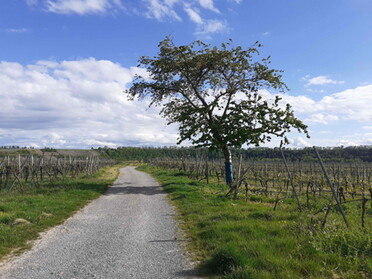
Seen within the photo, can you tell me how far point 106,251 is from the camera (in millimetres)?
5898

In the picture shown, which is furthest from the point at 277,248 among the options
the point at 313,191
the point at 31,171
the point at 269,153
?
the point at 269,153

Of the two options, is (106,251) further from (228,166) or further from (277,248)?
(228,166)

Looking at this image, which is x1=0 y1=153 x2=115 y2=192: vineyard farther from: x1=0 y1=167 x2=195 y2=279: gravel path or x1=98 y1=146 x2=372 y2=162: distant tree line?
x1=98 y1=146 x2=372 y2=162: distant tree line

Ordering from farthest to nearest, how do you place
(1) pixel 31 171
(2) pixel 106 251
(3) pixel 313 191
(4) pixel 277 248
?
(1) pixel 31 171 < (3) pixel 313 191 < (2) pixel 106 251 < (4) pixel 277 248

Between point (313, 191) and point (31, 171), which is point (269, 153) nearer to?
point (31, 171)

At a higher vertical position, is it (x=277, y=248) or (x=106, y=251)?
(x=277, y=248)

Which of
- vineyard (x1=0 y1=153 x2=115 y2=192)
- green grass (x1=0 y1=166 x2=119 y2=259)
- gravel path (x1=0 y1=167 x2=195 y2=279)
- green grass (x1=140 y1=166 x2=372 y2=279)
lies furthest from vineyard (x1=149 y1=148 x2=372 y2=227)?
vineyard (x1=0 y1=153 x2=115 y2=192)

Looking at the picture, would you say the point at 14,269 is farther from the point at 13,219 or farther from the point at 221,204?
the point at 221,204

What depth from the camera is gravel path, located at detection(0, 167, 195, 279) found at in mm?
4781

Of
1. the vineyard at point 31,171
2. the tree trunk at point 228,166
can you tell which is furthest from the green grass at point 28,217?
the tree trunk at point 228,166

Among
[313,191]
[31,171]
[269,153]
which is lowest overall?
[313,191]

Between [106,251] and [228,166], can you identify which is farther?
[228,166]

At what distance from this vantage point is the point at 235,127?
1834 centimetres

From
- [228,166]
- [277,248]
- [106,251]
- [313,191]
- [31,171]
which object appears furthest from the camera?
[31,171]
